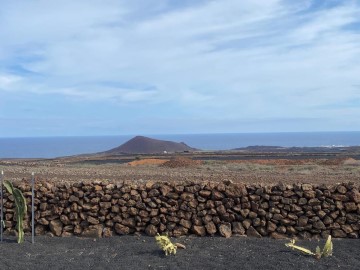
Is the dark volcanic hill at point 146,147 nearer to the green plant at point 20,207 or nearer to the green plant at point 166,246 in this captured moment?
the green plant at point 20,207

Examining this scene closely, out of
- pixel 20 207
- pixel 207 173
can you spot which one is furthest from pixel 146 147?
pixel 20 207

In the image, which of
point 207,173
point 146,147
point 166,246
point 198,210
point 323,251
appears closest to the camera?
point 323,251

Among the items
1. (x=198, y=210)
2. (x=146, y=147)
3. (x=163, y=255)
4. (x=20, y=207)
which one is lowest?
(x=163, y=255)

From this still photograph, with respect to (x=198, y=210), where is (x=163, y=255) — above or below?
below

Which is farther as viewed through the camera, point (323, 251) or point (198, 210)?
point (198, 210)

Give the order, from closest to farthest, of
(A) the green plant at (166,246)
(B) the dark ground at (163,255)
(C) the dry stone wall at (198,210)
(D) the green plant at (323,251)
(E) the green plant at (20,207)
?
(B) the dark ground at (163,255)
(D) the green plant at (323,251)
(A) the green plant at (166,246)
(C) the dry stone wall at (198,210)
(E) the green plant at (20,207)

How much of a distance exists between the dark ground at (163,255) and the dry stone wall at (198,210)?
0.35 m

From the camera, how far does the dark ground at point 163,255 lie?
971 cm

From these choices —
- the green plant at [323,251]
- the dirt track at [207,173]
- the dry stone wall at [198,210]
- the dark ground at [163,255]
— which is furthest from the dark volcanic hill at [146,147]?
the green plant at [323,251]

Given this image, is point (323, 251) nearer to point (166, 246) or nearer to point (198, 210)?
point (166, 246)

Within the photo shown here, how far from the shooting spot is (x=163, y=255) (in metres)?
10.4

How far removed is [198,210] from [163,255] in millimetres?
1967

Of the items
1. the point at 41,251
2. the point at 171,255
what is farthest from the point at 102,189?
the point at 171,255

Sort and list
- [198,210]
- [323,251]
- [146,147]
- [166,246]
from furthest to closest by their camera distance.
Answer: [146,147], [198,210], [166,246], [323,251]
